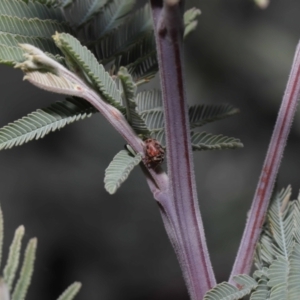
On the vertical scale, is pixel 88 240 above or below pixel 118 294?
above

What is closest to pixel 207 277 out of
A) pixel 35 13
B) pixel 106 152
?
pixel 35 13

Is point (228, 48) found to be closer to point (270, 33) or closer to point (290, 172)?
point (270, 33)

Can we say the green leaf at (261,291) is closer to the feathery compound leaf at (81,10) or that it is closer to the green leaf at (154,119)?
the green leaf at (154,119)

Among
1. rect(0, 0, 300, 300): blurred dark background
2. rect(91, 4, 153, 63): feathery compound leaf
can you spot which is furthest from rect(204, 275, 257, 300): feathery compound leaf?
rect(0, 0, 300, 300): blurred dark background

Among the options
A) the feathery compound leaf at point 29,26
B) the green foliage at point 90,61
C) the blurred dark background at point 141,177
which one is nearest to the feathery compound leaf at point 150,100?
the green foliage at point 90,61

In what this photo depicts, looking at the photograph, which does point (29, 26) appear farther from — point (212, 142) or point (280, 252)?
point (280, 252)

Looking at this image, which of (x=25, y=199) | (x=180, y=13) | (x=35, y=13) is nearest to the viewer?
(x=180, y=13)

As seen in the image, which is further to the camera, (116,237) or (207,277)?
(116,237)
